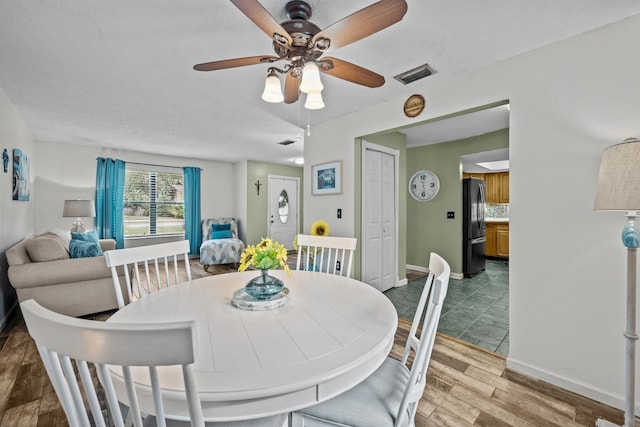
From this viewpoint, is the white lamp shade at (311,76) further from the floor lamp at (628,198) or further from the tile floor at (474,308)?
the tile floor at (474,308)

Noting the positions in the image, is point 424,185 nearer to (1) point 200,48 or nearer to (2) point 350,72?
(2) point 350,72

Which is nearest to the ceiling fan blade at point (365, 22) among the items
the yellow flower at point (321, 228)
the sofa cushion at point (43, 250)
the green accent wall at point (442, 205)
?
the yellow flower at point (321, 228)

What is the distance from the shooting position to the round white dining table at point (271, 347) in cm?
72

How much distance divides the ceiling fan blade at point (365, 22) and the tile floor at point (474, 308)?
2.48 m

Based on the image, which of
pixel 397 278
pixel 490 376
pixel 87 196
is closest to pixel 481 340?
pixel 490 376

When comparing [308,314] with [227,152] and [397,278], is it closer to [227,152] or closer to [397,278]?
[397,278]

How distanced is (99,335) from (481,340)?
278cm

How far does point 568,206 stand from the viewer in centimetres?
181

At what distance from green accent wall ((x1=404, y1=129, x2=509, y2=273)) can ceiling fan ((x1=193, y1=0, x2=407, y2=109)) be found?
2.95 meters

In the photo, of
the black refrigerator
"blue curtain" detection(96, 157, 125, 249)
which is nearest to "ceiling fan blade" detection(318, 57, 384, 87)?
the black refrigerator

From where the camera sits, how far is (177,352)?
1.63ft

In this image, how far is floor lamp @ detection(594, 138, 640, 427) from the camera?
4.32ft

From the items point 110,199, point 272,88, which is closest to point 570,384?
point 272,88

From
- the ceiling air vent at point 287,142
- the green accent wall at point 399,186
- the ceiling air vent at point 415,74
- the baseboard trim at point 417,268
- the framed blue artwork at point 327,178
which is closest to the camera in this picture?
the ceiling air vent at point 415,74
